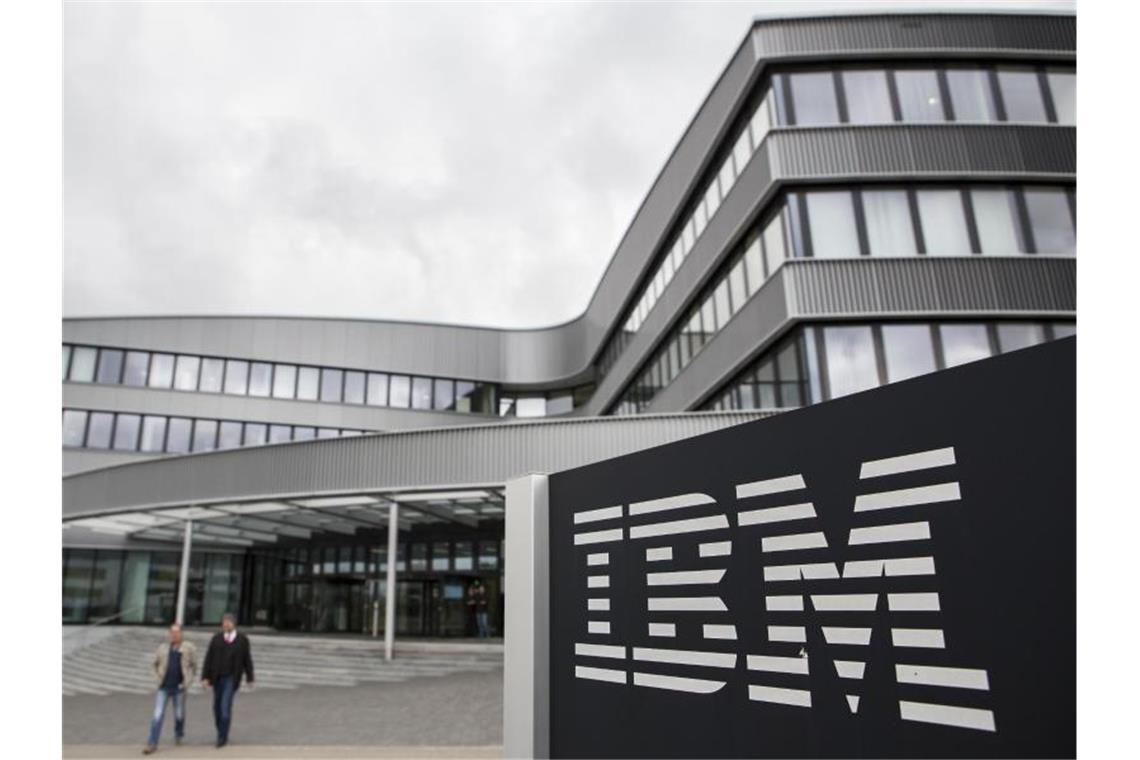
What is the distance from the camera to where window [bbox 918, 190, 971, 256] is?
58.9 ft

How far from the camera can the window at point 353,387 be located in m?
40.6

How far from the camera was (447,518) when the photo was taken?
2461 cm

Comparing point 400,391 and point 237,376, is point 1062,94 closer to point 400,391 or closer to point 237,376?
point 400,391

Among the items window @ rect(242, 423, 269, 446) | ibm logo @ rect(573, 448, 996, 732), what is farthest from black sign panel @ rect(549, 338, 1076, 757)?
window @ rect(242, 423, 269, 446)

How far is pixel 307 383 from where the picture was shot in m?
40.4

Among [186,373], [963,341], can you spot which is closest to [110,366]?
[186,373]

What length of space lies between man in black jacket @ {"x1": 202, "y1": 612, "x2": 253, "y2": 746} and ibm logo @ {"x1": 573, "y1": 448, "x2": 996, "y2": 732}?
8480 millimetres

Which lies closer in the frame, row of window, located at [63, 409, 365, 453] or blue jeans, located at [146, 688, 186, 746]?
blue jeans, located at [146, 688, 186, 746]

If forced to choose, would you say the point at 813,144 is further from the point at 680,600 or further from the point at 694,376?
the point at 680,600

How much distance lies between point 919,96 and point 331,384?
31466 millimetres

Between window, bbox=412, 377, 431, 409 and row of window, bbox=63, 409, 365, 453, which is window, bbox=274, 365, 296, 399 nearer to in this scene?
row of window, bbox=63, 409, 365, 453

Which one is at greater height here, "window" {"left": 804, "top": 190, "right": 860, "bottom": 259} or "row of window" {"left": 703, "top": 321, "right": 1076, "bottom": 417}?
"window" {"left": 804, "top": 190, "right": 860, "bottom": 259}

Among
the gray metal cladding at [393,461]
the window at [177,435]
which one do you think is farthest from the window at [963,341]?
the window at [177,435]
